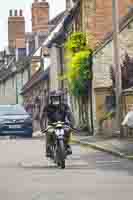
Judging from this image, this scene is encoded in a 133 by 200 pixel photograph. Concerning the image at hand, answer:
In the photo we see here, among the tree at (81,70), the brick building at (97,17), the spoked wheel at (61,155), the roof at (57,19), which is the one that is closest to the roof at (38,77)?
the roof at (57,19)

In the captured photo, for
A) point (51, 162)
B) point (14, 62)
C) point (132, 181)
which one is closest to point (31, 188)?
point (132, 181)

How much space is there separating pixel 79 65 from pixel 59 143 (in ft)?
63.1

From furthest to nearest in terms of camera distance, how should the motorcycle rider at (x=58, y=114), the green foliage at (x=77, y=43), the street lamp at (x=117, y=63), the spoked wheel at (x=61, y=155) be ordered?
the green foliage at (x=77, y=43) < the street lamp at (x=117, y=63) < the motorcycle rider at (x=58, y=114) < the spoked wheel at (x=61, y=155)

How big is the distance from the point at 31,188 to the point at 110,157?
23.9 ft

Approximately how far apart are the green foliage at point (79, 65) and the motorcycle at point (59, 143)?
18567 mm

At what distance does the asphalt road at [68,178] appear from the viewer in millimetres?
10383

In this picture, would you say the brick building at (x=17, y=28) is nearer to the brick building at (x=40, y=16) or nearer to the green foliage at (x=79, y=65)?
the brick building at (x=40, y=16)

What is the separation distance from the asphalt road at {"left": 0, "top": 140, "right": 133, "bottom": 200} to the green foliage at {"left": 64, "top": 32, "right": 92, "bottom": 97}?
49.4ft

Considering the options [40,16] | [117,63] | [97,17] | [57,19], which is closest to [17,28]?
[40,16]

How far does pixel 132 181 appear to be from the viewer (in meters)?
12.1

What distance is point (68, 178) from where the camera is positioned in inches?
500

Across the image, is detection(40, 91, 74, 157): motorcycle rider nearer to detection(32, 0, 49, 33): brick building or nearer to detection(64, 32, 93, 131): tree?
detection(64, 32, 93, 131): tree

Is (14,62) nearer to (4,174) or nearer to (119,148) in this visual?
(119,148)

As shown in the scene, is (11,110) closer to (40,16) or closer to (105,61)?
(105,61)
